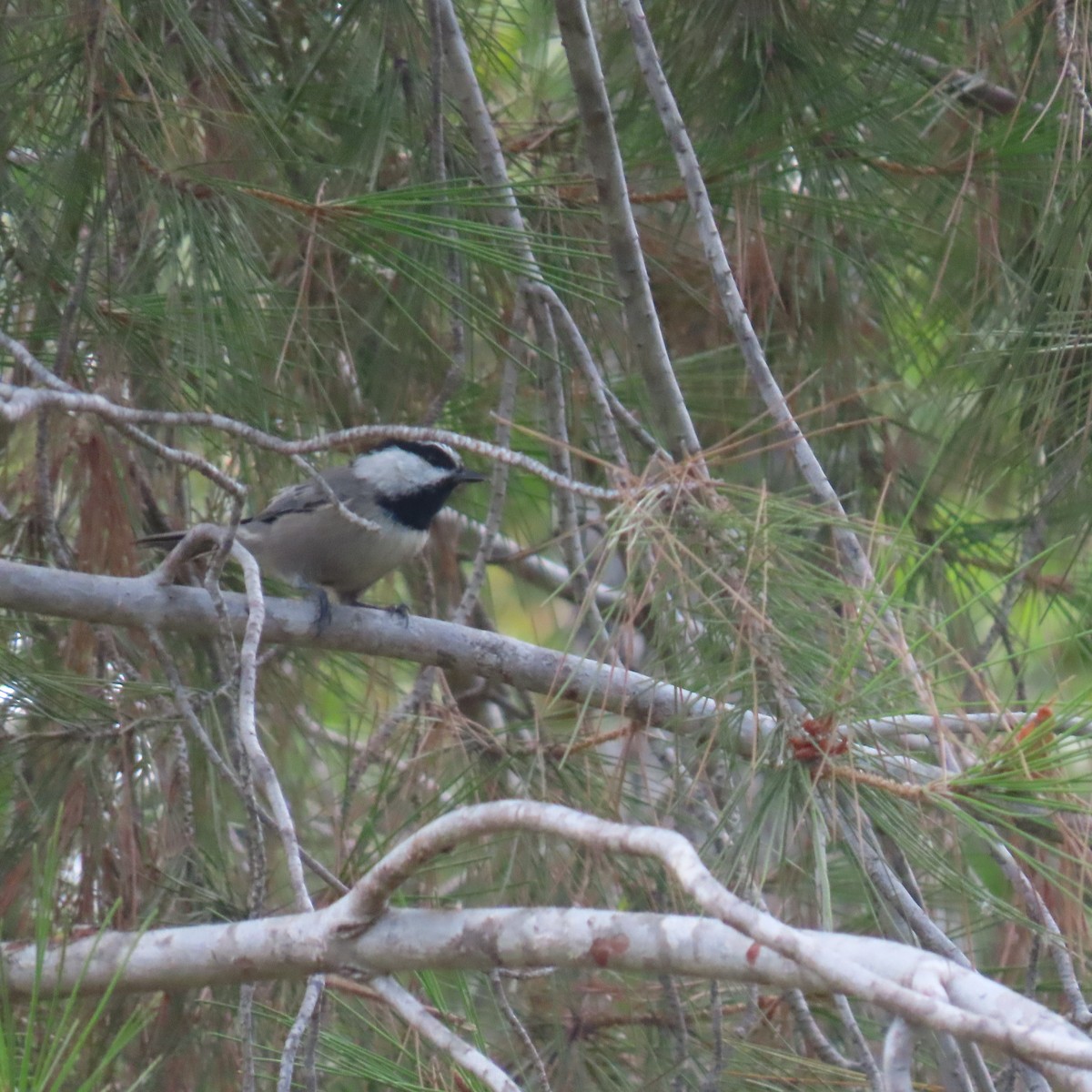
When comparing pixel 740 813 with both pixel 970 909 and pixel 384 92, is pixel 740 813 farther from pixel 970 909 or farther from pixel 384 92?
pixel 384 92

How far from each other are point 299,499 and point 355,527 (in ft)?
0.91

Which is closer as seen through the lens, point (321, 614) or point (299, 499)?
point (321, 614)

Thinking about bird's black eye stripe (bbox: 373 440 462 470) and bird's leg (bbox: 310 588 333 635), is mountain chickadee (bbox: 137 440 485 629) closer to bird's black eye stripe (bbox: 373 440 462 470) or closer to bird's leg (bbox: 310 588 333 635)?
bird's black eye stripe (bbox: 373 440 462 470)

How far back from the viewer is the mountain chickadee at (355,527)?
3.32 m

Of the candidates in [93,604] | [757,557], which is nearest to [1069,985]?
[757,557]

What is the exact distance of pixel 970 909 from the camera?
8.18 ft

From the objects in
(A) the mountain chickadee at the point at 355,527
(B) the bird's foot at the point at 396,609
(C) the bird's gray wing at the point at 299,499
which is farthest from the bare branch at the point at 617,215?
(C) the bird's gray wing at the point at 299,499

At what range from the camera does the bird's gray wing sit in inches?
134

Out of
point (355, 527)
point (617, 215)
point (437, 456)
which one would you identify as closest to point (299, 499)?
point (355, 527)

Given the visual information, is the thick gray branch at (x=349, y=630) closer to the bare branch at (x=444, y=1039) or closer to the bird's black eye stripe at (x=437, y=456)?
the bare branch at (x=444, y=1039)

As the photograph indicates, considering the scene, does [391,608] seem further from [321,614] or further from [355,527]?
[321,614]

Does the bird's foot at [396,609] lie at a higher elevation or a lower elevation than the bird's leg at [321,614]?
lower

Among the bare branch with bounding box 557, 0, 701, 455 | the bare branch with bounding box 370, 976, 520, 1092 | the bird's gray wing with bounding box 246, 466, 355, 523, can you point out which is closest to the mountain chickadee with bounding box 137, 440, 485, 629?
the bird's gray wing with bounding box 246, 466, 355, 523

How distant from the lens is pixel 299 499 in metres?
3.46
